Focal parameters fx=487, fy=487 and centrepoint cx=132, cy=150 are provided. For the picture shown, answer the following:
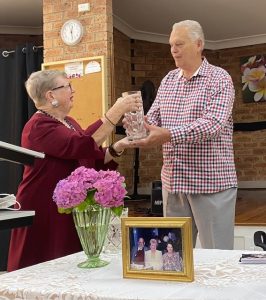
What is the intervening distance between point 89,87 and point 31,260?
8.30 ft

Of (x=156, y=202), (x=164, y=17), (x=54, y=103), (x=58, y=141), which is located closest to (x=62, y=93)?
(x=54, y=103)

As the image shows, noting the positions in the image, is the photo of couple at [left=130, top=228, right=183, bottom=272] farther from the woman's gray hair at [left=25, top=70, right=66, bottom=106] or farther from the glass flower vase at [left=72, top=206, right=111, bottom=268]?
the woman's gray hair at [left=25, top=70, right=66, bottom=106]

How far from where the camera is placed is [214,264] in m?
1.38

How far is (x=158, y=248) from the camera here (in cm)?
125

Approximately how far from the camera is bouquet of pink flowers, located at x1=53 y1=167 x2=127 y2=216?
1373 millimetres

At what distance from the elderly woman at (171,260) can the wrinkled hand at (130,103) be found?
76cm

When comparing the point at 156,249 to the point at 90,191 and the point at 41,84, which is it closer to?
the point at 90,191

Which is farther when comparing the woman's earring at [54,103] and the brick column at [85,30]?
the brick column at [85,30]

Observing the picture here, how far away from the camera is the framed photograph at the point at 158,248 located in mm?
1206

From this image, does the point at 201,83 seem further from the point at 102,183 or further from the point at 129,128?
the point at 102,183

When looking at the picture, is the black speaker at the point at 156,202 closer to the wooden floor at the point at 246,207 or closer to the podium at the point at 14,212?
the wooden floor at the point at 246,207

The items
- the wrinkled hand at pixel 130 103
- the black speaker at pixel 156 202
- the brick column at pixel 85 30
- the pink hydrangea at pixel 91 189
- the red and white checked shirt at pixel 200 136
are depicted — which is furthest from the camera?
the black speaker at pixel 156 202

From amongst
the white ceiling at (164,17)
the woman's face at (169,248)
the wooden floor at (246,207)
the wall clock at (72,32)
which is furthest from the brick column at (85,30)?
the woman's face at (169,248)

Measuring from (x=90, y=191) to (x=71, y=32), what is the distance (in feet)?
10.9
